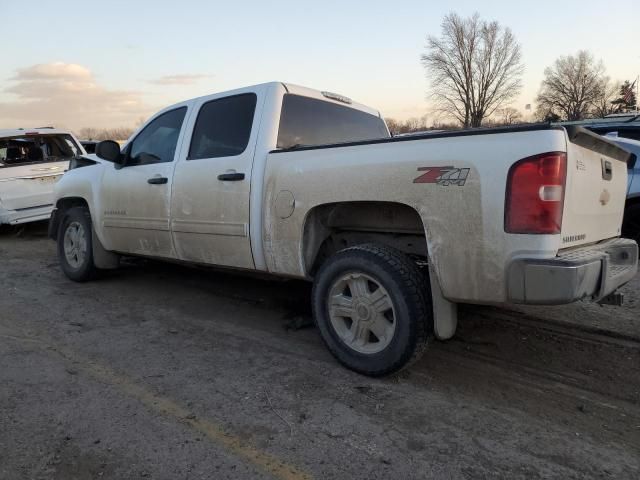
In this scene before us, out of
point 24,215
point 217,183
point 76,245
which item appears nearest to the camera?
point 217,183

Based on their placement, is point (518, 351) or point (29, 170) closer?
point (518, 351)

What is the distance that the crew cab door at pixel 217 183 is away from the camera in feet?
13.1

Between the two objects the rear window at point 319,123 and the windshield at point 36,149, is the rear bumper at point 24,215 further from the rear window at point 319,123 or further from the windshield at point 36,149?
the rear window at point 319,123

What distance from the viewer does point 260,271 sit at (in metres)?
3.99

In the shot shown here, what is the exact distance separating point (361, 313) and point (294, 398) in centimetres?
68

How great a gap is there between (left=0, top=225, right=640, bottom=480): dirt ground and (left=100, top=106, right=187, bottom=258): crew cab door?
682mm

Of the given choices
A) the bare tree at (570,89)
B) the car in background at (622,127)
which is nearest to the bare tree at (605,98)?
the bare tree at (570,89)

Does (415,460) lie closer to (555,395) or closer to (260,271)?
(555,395)

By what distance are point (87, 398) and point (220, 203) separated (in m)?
1.70

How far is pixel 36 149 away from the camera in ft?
31.6

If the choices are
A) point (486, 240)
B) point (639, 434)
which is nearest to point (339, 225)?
point (486, 240)

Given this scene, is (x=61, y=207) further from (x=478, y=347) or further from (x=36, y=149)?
(x=478, y=347)

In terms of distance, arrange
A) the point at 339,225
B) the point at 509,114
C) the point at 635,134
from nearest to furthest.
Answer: the point at 339,225 < the point at 635,134 < the point at 509,114

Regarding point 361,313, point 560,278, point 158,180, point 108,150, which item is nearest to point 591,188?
point 560,278
